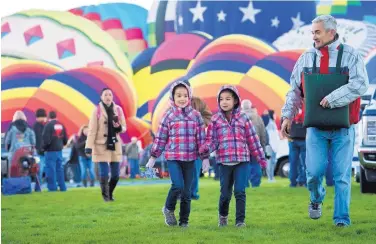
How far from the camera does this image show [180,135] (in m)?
9.44

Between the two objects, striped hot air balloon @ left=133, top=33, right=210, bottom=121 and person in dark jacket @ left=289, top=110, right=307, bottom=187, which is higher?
striped hot air balloon @ left=133, top=33, right=210, bottom=121

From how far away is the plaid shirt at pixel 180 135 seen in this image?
9430mm

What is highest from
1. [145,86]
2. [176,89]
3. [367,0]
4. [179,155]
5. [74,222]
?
[367,0]

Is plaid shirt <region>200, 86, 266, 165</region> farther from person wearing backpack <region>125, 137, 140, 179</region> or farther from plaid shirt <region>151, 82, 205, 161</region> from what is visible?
person wearing backpack <region>125, 137, 140, 179</region>

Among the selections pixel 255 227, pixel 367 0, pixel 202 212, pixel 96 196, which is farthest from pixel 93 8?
pixel 255 227

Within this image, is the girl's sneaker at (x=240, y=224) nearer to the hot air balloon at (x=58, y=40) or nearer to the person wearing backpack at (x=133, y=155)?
the person wearing backpack at (x=133, y=155)

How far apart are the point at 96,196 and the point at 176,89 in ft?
23.5

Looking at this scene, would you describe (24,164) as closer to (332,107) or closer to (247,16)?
(332,107)

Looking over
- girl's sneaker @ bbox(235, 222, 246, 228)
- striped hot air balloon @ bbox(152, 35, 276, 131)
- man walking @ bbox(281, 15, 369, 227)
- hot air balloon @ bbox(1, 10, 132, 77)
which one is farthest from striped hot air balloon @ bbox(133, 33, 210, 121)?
man walking @ bbox(281, 15, 369, 227)

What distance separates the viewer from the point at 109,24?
119ft

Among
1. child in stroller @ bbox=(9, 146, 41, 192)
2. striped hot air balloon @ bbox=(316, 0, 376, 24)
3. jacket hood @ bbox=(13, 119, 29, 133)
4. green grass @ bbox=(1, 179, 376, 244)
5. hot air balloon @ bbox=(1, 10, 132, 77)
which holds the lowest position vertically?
green grass @ bbox=(1, 179, 376, 244)

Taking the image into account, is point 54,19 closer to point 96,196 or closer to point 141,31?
point 141,31

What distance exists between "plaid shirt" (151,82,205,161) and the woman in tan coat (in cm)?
473

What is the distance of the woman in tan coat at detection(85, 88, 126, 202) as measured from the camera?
14.2 metres
